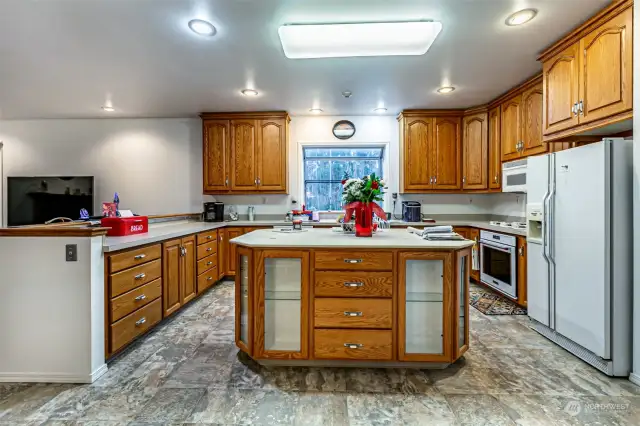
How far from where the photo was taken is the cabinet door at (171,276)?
9.56 feet

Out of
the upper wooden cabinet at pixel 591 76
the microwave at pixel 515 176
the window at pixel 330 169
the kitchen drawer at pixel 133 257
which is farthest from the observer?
the window at pixel 330 169

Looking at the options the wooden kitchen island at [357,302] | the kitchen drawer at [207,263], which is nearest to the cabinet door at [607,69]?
the wooden kitchen island at [357,302]

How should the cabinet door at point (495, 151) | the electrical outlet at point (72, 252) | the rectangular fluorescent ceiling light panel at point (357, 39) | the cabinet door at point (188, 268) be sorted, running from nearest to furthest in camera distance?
the electrical outlet at point (72, 252), the rectangular fluorescent ceiling light panel at point (357, 39), the cabinet door at point (188, 268), the cabinet door at point (495, 151)

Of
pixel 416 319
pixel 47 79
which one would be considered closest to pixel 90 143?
pixel 47 79

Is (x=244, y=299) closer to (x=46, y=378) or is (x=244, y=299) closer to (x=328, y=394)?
(x=328, y=394)

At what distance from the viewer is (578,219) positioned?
2270mm

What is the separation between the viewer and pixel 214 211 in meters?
4.84

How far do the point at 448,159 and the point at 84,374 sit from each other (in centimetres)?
463

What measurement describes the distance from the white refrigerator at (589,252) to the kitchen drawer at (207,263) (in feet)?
11.5

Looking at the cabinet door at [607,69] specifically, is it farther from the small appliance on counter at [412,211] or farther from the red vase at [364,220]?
the small appliance on counter at [412,211]

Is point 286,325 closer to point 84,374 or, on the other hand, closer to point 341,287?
point 341,287

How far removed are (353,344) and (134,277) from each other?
1.75m

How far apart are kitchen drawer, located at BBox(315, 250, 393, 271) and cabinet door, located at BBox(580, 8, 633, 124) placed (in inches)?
75.7

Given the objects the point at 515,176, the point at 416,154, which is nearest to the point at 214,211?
the point at 416,154
